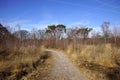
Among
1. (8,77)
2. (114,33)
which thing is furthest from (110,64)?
(114,33)

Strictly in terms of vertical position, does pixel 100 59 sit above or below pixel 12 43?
below

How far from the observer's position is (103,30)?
1499 inches

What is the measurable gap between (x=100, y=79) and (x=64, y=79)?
210cm

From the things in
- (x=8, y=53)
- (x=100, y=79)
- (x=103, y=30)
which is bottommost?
(x=100, y=79)

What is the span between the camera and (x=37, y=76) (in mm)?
8055

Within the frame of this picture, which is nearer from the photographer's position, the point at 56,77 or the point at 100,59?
the point at 56,77

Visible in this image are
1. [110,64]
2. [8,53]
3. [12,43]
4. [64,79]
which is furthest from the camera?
[12,43]

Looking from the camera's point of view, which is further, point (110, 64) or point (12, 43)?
point (12, 43)

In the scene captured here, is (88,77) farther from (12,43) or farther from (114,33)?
(114,33)

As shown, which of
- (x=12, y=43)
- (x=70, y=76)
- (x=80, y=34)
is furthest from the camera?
(x=80, y=34)

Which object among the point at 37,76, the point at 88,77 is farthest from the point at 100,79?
the point at 37,76

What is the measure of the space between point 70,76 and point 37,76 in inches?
77.5

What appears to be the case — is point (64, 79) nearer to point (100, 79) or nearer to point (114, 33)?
point (100, 79)

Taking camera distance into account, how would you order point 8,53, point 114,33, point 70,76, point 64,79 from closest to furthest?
point 64,79
point 70,76
point 8,53
point 114,33
